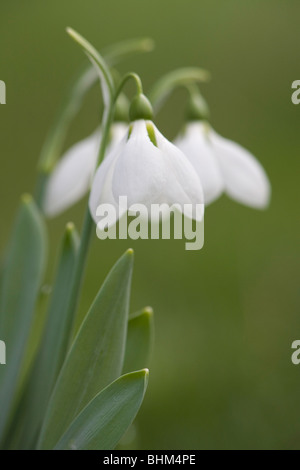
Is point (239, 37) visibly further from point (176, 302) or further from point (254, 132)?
point (176, 302)

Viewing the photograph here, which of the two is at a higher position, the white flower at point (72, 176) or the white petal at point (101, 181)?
the white flower at point (72, 176)

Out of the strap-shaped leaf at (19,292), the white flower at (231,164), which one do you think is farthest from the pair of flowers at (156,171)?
the strap-shaped leaf at (19,292)

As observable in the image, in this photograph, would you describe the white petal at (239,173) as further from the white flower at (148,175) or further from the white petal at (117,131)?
the white flower at (148,175)

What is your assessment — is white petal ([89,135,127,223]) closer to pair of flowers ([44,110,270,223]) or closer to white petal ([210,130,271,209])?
pair of flowers ([44,110,270,223])

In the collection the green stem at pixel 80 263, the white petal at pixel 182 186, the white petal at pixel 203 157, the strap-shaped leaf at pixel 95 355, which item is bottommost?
the strap-shaped leaf at pixel 95 355

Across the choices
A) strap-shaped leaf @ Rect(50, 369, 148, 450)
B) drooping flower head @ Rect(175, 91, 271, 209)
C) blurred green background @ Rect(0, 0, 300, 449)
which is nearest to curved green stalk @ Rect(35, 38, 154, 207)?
drooping flower head @ Rect(175, 91, 271, 209)

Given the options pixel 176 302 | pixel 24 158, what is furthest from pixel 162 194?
pixel 24 158
